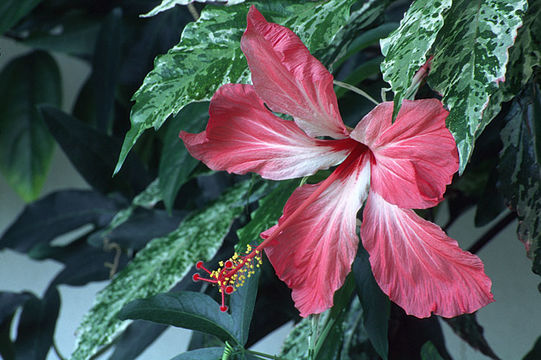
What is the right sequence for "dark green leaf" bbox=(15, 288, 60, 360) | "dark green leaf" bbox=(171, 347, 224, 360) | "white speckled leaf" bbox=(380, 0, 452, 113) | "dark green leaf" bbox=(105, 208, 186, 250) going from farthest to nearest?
A: "dark green leaf" bbox=(15, 288, 60, 360) < "dark green leaf" bbox=(105, 208, 186, 250) < "dark green leaf" bbox=(171, 347, 224, 360) < "white speckled leaf" bbox=(380, 0, 452, 113)

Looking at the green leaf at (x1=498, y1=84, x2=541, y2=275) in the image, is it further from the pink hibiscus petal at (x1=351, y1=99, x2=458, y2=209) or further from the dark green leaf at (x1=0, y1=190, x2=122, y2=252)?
the dark green leaf at (x1=0, y1=190, x2=122, y2=252)

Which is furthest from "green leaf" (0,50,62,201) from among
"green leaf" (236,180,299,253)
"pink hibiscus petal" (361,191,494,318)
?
"pink hibiscus petal" (361,191,494,318)

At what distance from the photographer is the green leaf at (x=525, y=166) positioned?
0.31 m

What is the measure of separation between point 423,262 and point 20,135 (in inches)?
31.9

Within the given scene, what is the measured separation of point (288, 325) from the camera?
0.97 m

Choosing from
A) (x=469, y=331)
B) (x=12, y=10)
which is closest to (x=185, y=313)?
(x=469, y=331)

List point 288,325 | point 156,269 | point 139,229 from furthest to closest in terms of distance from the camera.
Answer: point 288,325 < point 139,229 < point 156,269

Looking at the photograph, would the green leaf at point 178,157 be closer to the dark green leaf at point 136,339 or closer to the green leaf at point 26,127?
the dark green leaf at point 136,339

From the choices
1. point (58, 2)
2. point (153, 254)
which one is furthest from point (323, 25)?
Answer: point (58, 2)

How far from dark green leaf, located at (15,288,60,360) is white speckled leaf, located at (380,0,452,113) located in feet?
1.95

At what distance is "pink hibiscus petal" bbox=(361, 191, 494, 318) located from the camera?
9.5 inches

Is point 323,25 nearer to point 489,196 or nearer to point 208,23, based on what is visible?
point 208,23

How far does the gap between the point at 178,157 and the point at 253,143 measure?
23cm

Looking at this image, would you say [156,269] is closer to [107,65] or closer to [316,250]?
[316,250]
